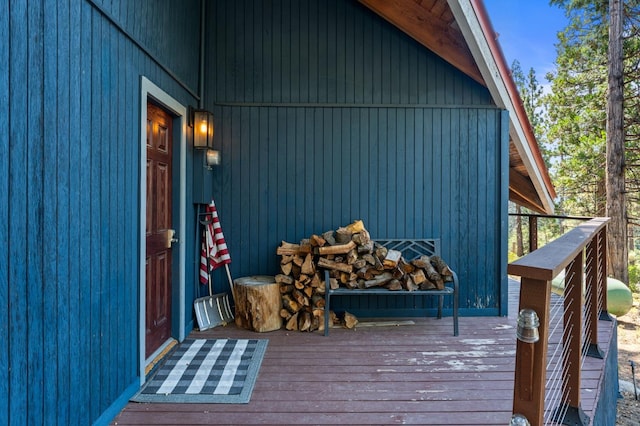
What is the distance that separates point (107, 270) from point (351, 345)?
194 centimetres

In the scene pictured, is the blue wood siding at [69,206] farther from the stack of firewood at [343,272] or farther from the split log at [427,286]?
the split log at [427,286]

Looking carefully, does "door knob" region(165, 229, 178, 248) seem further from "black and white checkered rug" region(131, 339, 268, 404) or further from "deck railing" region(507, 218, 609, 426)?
"deck railing" region(507, 218, 609, 426)

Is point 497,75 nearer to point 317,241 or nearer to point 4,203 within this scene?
point 317,241

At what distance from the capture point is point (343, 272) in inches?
137

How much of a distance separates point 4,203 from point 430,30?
3534mm

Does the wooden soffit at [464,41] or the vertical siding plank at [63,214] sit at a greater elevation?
the wooden soffit at [464,41]

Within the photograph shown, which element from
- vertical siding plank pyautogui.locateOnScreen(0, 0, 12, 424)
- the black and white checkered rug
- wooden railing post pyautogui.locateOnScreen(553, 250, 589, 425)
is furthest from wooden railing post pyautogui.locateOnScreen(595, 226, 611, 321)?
vertical siding plank pyautogui.locateOnScreen(0, 0, 12, 424)

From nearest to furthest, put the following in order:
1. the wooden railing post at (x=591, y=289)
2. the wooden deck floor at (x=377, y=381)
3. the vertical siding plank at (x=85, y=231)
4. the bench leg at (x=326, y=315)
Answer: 1. the vertical siding plank at (x=85, y=231)
2. the wooden deck floor at (x=377, y=381)
3. the wooden railing post at (x=591, y=289)
4. the bench leg at (x=326, y=315)

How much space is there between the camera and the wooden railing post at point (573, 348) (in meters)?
1.81

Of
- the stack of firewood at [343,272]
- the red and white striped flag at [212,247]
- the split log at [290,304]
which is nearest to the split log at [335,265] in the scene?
the stack of firewood at [343,272]

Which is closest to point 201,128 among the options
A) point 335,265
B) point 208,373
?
point 335,265

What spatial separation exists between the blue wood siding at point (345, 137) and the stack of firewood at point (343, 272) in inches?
13.4

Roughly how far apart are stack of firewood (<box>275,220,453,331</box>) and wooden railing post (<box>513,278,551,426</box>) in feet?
7.38

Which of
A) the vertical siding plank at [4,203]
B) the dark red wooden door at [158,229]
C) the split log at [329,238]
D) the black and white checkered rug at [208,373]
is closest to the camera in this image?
the vertical siding plank at [4,203]
